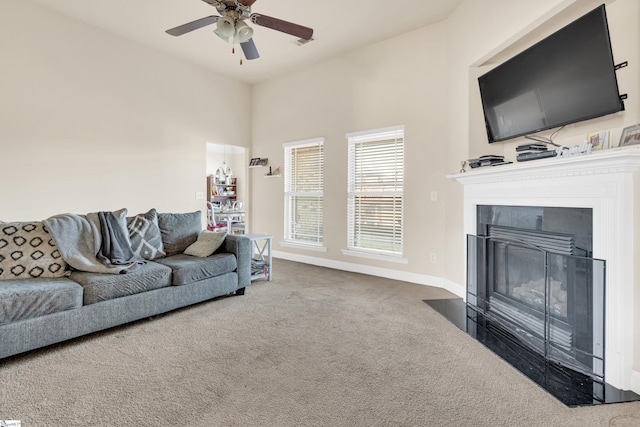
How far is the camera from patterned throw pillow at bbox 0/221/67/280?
242cm

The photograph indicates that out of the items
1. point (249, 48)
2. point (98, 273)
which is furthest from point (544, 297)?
point (98, 273)

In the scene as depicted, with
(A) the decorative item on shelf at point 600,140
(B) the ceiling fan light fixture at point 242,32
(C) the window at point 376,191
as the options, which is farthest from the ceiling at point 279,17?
(A) the decorative item on shelf at point 600,140

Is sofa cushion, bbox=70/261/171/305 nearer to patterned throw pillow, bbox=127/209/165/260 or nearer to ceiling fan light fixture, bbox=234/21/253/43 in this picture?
patterned throw pillow, bbox=127/209/165/260

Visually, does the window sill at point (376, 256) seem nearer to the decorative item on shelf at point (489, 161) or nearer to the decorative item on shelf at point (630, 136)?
the decorative item on shelf at point (489, 161)

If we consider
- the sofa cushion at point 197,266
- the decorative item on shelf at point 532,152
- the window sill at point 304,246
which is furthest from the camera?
the window sill at point 304,246

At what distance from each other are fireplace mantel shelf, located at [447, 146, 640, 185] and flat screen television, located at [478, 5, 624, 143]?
394 mm

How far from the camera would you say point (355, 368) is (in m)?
2.02

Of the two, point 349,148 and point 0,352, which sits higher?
point 349,148

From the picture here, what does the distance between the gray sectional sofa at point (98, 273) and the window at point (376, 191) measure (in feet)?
6.07

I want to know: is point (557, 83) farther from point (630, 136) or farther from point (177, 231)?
point (177, 231)

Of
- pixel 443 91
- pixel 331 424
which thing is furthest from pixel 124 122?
pixel 331 424

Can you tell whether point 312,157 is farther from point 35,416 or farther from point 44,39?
point 35,416

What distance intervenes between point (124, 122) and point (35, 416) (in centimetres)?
398

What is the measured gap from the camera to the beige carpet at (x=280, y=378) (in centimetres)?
156
